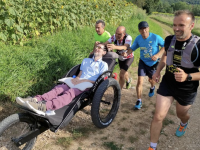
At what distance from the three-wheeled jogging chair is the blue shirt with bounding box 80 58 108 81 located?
148 mm

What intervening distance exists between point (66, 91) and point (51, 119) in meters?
0.65

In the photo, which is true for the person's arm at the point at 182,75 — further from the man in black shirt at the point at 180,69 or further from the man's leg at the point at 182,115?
the man's leg at the point at 182,115

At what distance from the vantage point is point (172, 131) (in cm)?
335

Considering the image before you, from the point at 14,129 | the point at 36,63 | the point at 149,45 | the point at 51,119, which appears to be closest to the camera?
the point at 51,119

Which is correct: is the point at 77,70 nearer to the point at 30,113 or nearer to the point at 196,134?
the point at 30,113

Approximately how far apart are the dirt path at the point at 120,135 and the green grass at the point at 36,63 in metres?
0.48

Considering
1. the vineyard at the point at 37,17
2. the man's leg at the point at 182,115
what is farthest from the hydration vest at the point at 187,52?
the vineyard at the point at 37,17

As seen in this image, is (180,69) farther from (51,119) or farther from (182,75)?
Answer: (51,119)

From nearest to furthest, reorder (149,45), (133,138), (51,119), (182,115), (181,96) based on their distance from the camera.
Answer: (51,119)
(181,96)
(182,115)
(133,138)
(149,45)

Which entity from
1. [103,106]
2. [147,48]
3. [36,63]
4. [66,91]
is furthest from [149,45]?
[36,63]

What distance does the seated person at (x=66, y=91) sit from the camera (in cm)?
239

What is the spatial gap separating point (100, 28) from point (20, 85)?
2.25 m

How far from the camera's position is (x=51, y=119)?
2.39 metres

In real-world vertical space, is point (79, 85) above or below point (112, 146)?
above
